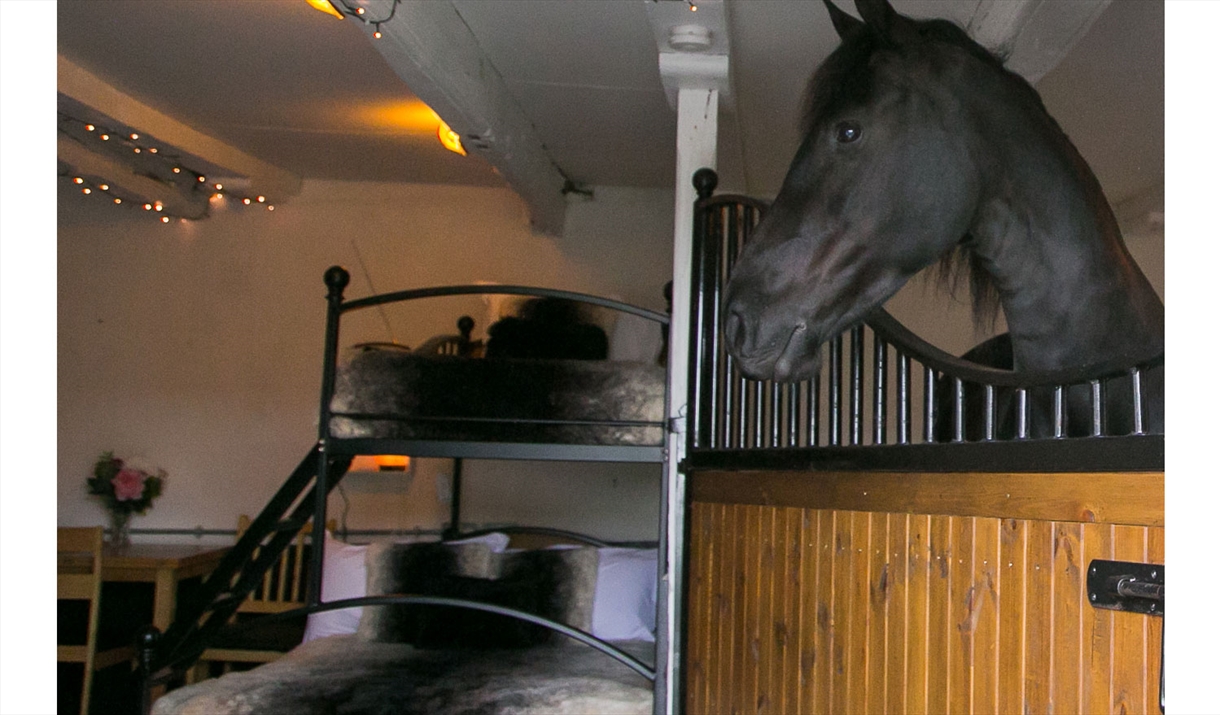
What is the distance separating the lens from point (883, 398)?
186cm

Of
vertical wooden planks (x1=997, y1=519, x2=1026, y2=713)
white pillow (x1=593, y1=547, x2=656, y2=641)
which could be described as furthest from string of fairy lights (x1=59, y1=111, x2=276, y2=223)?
vertical wooden planks (x1=997, y1=519, x2=1026, y2=713)

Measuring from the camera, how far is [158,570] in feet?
14.7

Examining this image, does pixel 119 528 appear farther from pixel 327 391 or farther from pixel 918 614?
pixel 918 614

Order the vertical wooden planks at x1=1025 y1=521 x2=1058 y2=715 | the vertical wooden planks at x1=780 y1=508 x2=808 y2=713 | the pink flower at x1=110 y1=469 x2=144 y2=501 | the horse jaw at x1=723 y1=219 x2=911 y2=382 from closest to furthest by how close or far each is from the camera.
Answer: the vertical wooden planks at x1=1025 y1=521 x2=1058 y2=715
the horse jaw at x1=723 y1=219 x2=911 y2=382
the vertical wooden planks at x1=780 y1=508 x2=808 y2=713
the pink flower at x1=110 y1=469 x2=144 y2=501

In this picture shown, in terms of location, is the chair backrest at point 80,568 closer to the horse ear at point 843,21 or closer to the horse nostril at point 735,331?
the horse nostril at point 735,331

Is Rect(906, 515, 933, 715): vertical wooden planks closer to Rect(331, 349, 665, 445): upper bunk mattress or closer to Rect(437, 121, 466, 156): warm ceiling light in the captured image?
Rect(331, 349, 665, 445): upper bunk mattress

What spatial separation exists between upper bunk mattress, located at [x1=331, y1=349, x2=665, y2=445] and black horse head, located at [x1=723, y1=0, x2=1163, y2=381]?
1362mm

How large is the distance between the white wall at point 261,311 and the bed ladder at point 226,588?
2095 millimetres

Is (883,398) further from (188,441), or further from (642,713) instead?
(188,441)

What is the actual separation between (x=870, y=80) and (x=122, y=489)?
4556 mm

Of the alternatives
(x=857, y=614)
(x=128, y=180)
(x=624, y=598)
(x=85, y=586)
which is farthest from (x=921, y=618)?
(x=128, y=180)

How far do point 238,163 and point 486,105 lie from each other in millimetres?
1984

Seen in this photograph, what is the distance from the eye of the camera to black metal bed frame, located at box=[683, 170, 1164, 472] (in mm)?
1176
